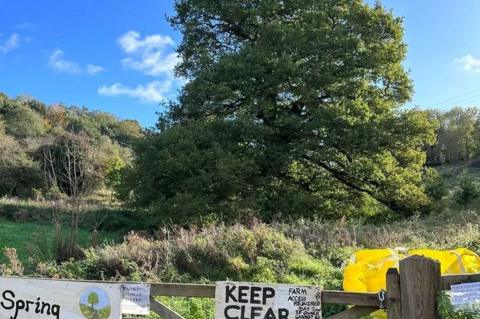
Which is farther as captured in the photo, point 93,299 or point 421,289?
point 93,299

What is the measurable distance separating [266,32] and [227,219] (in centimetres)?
778

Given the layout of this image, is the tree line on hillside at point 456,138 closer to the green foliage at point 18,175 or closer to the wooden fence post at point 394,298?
the green foliage at point 18,175

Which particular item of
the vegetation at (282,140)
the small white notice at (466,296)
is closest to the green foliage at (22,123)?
the vegetation at (282,140)

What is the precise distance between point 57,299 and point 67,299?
0.12m

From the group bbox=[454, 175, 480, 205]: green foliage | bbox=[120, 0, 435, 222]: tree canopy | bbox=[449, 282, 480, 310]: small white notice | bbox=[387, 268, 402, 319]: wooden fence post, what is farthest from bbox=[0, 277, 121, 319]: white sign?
bbox=[454, 175, 480, 205]: green foliage

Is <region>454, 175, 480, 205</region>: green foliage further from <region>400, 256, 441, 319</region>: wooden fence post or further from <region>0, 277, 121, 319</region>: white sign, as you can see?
<region>0, 277, 121, 319</region>: white sign

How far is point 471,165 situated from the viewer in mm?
46344

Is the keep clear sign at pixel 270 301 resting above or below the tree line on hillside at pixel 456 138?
below

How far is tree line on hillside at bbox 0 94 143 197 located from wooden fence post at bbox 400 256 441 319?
10490 millimetres

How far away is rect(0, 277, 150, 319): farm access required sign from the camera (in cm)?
404

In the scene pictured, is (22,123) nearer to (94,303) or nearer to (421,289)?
(94,303)

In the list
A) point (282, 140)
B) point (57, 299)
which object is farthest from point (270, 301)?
point (282, 140)

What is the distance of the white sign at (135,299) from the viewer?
4000 millimetres

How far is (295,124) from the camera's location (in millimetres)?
18000
